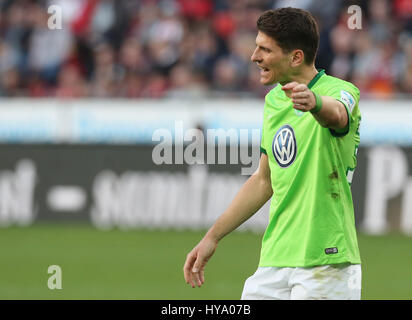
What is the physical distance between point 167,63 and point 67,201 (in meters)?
3.21

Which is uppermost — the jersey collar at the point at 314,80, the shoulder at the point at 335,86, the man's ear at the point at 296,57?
the man's ear at the point at 296,57

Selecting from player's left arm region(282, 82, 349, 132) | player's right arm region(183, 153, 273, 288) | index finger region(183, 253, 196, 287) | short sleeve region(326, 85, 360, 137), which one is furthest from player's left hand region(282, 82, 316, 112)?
index finger region(183, 253, 196, 287)

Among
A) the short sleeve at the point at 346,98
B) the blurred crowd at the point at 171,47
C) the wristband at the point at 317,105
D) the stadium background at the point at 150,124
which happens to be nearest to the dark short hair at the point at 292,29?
the short sleeve at the point at 346,98

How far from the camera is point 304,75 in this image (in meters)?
5.45

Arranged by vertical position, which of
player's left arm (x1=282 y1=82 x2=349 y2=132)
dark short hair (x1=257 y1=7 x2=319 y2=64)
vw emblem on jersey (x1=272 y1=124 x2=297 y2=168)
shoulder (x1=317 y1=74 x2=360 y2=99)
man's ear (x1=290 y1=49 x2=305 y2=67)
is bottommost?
vw emblem on jersey (x1=272 y1=124 x2=297 y2=168)

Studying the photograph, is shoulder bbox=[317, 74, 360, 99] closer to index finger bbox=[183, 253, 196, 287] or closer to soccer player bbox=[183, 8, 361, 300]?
soccer player bbox=[183, 8, 361, 300]

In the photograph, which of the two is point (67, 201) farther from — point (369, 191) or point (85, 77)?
point (369, 191)

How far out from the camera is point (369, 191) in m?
15.6

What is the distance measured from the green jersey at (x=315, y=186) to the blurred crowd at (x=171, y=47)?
1111 cm

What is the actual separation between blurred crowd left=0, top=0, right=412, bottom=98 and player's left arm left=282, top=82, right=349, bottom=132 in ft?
37.7

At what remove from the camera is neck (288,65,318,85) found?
5.43 meters

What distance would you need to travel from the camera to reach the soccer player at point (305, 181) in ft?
17.4

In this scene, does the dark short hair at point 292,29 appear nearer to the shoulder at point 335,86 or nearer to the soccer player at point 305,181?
the soccer player at point 305,181

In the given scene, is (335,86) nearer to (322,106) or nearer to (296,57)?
(296,57)
